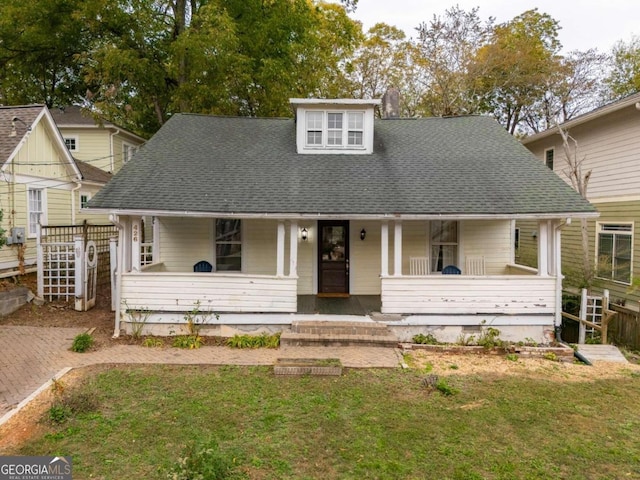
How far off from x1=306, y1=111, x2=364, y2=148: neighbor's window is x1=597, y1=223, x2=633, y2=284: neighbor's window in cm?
816

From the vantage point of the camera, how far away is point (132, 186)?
899 centimetres

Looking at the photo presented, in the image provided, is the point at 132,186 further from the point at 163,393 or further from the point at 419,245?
the point at 419,245

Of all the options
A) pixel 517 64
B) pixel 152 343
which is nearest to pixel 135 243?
pixel 152 343

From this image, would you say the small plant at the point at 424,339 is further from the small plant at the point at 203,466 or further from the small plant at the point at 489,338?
the small plant at the point at 203,466

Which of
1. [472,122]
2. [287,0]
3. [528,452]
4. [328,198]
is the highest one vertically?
[287,0]

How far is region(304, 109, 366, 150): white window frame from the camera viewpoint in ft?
35.8

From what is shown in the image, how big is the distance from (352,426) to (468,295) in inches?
185

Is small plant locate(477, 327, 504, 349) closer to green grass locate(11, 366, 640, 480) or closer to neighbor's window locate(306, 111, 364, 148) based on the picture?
green grass locate(11, 366, 640, 480)

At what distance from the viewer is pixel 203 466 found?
3.65m

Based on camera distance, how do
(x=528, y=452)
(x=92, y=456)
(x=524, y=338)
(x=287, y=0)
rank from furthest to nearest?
(x=287, y=0) → (x=524, y=338) → (x=528, y=452) → (x=92, y=456)

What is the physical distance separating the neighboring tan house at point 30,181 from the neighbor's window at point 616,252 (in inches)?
632

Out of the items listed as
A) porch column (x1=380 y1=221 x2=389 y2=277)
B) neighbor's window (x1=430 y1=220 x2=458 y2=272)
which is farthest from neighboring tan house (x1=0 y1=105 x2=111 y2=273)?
neighbor's window (x1=430 y1=220 x2=458 y2=272)

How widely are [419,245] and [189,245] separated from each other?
6364 mm

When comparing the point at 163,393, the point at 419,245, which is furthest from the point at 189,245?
the point at 419,245
